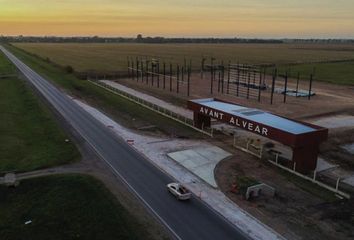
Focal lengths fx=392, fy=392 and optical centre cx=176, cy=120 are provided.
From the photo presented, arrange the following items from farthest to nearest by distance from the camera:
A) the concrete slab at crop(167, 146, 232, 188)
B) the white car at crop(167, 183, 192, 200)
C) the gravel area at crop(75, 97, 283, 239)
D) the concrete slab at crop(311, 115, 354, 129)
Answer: the concrete slab at crop(311, 115, 354, 129) < the concrete slab at crop(167, 146, 232, 188) < the white car at crop(167, 183, 192, 200) < the gravel area at crop(75, 97, 283, 239)

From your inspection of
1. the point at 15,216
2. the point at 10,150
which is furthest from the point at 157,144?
the point at 15,216

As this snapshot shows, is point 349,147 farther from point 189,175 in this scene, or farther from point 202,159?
point 189,175

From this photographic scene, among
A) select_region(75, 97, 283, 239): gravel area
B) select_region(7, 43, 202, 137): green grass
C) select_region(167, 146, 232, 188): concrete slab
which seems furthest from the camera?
select_region(7, 43, 202, 137): green grass

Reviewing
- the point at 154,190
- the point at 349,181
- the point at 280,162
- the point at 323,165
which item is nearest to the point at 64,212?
the point at 154,190

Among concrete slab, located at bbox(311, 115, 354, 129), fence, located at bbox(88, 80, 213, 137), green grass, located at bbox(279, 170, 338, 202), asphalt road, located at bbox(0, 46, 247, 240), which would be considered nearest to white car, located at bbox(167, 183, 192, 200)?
asphalt road, located at bbox(0, 46, 247, 240)

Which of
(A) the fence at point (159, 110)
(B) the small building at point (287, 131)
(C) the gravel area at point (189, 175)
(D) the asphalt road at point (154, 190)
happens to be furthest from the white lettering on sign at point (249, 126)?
(D) the asphalt road at point (154, 190)

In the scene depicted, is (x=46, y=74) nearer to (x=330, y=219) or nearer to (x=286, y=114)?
(x=286, y=114)

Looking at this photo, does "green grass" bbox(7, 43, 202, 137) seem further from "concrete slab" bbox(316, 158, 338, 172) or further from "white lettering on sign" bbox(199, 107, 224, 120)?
"concrete slab" bbox(316, 158, 338, 172)
